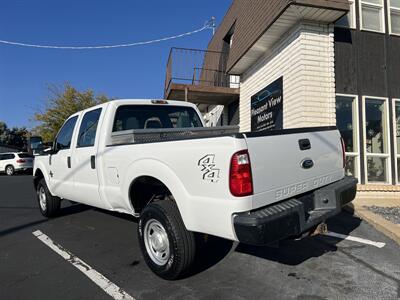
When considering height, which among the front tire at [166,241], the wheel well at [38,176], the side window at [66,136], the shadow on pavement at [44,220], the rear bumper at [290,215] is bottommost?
the shadow on pavement at [44,220]

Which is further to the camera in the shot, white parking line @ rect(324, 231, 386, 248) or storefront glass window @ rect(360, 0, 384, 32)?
storefront glass window @ rect(360, 0, 384, 32)

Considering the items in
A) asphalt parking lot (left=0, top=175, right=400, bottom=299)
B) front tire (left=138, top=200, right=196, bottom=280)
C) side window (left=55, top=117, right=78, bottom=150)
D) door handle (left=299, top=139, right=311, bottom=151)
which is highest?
side window (left=55, top=117, right=78, bottom=150)

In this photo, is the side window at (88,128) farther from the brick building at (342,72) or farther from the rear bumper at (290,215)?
the brick building at (342,72)

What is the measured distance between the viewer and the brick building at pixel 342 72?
855cm

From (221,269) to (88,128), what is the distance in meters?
2.88

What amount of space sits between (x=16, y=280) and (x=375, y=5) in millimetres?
9707

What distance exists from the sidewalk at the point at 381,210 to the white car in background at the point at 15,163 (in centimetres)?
2342

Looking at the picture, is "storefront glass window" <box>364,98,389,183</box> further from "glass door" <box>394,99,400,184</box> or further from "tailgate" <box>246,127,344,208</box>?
"tailgate" <box>246,127,344,208</box>

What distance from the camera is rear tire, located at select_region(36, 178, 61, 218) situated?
281 inches

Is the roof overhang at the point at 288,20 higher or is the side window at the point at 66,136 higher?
the roof overhang at the point at 288,20

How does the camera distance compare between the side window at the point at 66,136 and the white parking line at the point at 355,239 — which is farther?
the side window at the point at 66,136

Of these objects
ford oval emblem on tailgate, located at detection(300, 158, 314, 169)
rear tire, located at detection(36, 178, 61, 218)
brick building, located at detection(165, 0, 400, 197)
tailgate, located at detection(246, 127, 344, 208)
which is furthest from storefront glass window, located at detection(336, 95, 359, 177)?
rear tire, located at detection(36, 178, 61, 218)

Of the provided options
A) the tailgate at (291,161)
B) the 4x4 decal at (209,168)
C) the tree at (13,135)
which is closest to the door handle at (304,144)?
the tailgate at (291,161)

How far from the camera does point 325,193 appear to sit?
401cm
